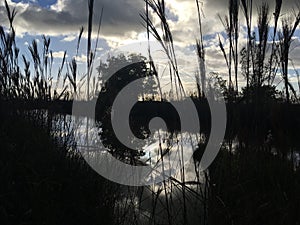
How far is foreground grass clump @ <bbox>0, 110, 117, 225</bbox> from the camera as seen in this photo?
6.61ft

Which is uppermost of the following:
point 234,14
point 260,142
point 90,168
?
point 234,14

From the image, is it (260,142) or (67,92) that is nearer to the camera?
(260,142)

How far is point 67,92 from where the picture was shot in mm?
4434

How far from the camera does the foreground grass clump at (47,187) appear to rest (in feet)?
6.61

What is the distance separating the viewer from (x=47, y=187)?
2.17 meters

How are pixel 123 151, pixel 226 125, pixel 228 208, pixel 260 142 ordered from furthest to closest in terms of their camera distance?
pixel 123 151
pixel 260 142
pixel 226 125
pixel 228 208

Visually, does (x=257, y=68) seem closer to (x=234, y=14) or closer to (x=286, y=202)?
(x=234, y=14)

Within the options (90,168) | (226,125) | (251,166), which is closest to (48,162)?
(90,168)

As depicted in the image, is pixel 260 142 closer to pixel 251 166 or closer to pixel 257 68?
pixel 251 166

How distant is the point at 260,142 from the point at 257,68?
0.64 metres

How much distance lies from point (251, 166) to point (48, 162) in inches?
57.7

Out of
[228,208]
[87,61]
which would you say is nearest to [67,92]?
[87,61]

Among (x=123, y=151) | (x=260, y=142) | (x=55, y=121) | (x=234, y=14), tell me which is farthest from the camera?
(x=55, y=121)

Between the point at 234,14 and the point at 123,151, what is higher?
the point at 234,14
